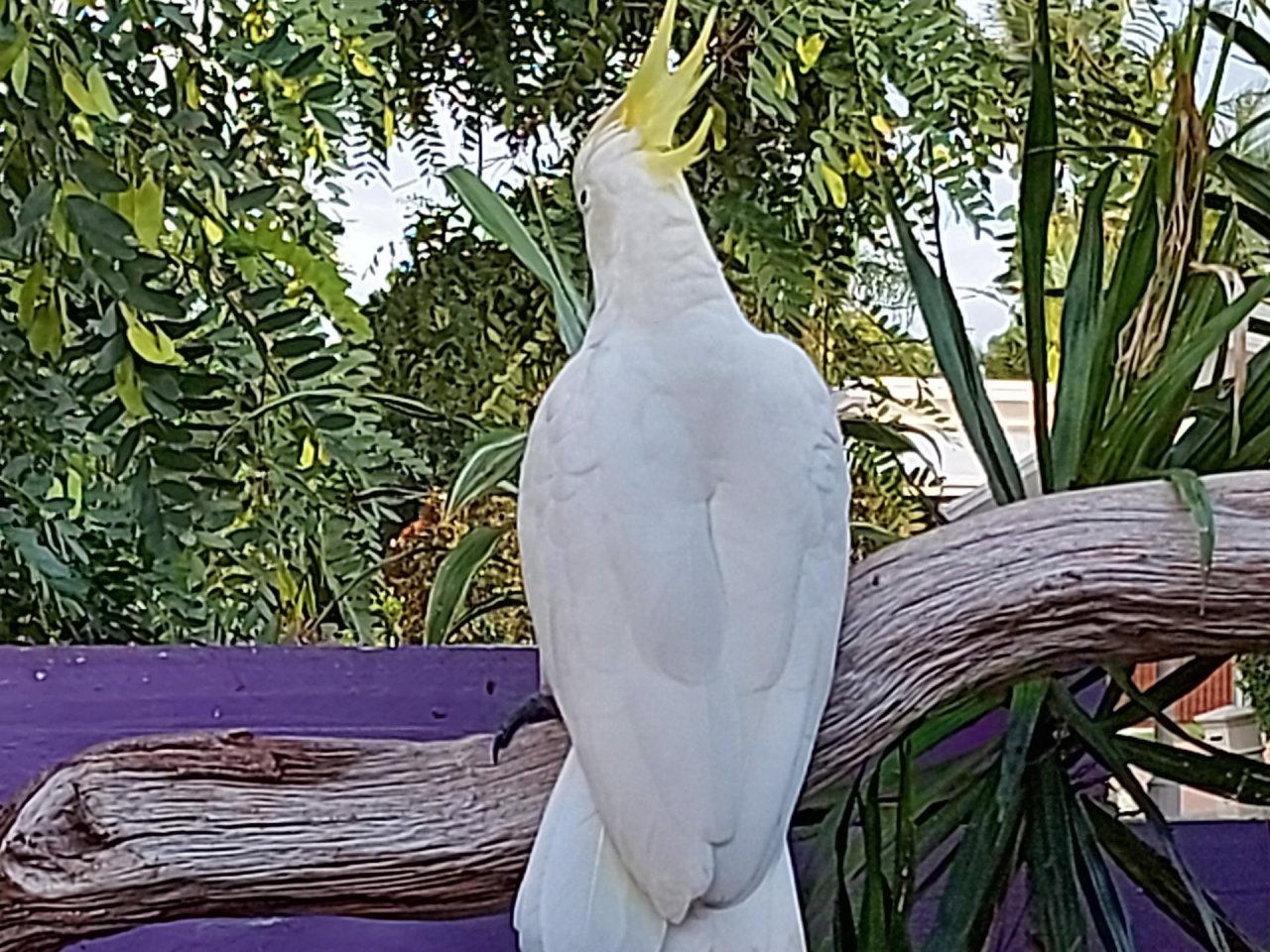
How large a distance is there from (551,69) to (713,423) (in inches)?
23.7

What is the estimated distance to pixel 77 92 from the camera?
0.68 m

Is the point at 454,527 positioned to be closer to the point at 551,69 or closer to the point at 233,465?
the point at 233,465

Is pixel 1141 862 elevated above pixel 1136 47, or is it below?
below

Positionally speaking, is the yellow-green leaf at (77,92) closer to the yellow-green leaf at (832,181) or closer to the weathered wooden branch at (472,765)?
the weathered wooden branch at (472,765)

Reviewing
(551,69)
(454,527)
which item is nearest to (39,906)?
(454,527)

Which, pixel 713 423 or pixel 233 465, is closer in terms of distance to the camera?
pixel 713 423

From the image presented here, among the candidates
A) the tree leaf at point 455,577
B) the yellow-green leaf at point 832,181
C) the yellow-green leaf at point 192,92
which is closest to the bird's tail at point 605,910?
the tree leaf at point 455,577

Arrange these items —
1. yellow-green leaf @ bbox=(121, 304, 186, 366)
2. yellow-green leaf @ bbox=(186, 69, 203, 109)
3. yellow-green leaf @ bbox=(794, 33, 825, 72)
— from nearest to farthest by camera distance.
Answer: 1. yellow-green leaf @ bbox=(121, 304, 186, 366)
2. yellow-green leaf @ bbox=(186, 69, 203, 109)
3. yellow-green leaf @ bbox=(794, 33, 825, 72)

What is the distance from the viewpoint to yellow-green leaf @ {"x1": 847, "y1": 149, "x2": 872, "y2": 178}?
113cm

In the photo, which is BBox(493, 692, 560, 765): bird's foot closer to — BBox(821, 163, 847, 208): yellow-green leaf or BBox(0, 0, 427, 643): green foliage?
BBox(0, 0, 427, 643): green foliage

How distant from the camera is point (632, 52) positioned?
1206mm

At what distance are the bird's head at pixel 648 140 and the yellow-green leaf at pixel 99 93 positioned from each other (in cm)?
23

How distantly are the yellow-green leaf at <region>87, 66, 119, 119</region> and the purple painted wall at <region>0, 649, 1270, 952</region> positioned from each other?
34 centimetres

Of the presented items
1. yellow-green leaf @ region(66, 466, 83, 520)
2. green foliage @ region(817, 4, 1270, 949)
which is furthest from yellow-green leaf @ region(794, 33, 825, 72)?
yellow-green leaf @ region(66, 466, 83, 520)
